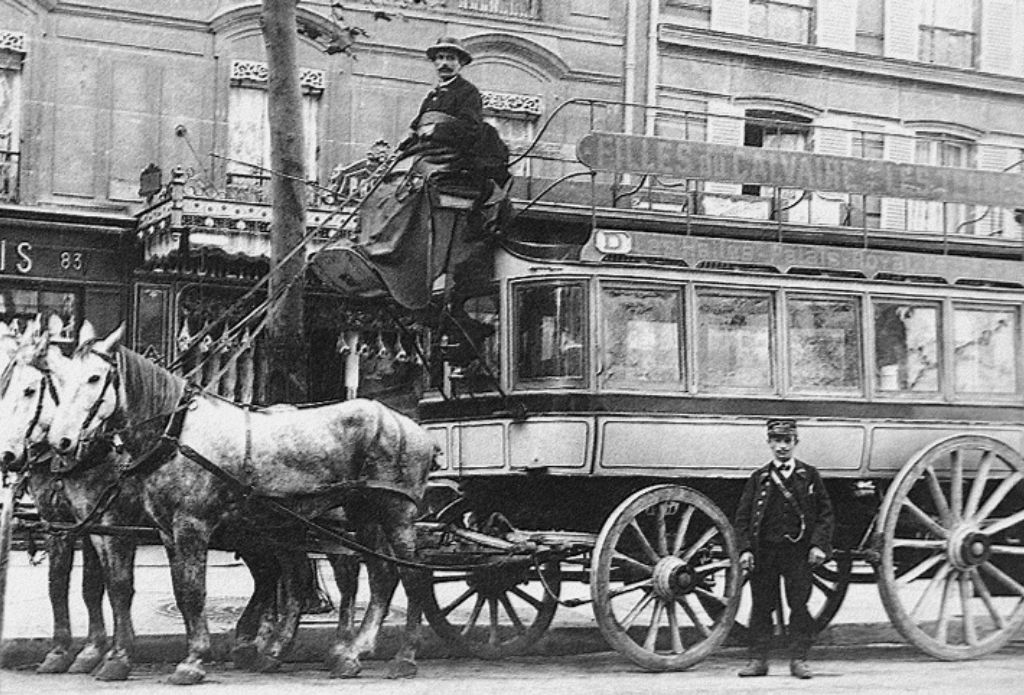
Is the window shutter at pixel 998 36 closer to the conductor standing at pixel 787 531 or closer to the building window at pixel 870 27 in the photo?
the building window at pixel 870 27

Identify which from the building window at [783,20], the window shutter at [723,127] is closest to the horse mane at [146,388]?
the window shutter at [723,127]

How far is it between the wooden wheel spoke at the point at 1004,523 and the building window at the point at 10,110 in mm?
10611

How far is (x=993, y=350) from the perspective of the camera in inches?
348

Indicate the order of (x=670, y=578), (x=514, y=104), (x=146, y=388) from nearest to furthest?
(x=146, y=388)
(x=670, y=578)
(x=514, y=104)

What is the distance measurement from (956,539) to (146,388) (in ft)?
15.7

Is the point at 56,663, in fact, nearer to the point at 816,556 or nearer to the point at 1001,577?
the point at 816,556

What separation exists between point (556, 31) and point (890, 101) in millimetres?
4867

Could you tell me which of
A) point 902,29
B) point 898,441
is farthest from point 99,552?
point 902,29

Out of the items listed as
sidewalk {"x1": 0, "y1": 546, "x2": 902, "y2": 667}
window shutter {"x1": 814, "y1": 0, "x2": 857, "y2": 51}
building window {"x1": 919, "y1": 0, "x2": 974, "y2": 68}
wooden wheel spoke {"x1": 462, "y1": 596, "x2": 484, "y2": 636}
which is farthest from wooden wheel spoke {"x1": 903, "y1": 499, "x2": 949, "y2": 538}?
building window {"x1": 919, "y1": 0, "x2": 974, "y2": 68}

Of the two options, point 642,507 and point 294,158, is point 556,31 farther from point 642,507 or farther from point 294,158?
point 642,507

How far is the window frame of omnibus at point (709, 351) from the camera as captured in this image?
802 cm

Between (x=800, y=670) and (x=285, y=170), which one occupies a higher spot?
(x=285, y=170)

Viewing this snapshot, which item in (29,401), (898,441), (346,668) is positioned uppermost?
(29,401)

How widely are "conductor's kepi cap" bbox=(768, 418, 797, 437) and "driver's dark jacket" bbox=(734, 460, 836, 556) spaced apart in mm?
185
